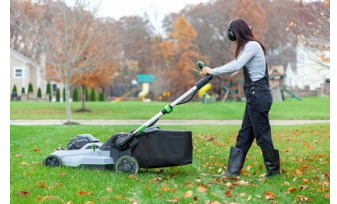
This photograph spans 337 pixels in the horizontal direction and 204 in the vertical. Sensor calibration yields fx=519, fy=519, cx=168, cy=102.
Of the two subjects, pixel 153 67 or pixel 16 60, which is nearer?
pixel 16 60

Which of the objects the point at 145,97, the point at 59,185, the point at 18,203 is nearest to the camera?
the point at 18,203

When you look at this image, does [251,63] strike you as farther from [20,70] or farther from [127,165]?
[20,70]

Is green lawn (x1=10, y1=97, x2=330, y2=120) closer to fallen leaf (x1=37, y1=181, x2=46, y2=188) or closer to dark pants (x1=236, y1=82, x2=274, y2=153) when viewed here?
dark pants (x1=236, y1=82, x2=274, y2=153)

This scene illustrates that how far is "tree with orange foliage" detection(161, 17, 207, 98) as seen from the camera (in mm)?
46188

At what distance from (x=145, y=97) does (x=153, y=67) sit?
314 inches

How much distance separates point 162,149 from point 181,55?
41635 millimetres

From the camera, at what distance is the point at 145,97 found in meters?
45.9

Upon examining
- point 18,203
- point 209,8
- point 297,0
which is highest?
point 209,8

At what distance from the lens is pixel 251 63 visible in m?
6.32

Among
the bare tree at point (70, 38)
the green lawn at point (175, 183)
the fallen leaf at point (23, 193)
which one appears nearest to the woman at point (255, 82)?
the green lawn at point (175, 183)

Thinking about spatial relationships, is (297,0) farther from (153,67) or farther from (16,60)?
(153,67)

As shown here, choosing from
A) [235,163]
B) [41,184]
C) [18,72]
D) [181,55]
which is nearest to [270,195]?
[235,163]

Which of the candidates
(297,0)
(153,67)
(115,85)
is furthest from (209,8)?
(297,0)

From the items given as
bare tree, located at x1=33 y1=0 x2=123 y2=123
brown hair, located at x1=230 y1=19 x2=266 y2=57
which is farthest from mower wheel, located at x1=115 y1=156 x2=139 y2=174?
bare tree, located at x1=33 y1=0 x2=123 y2=123
